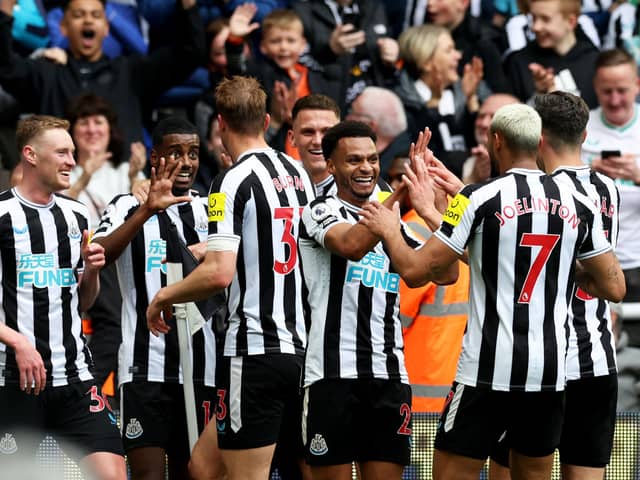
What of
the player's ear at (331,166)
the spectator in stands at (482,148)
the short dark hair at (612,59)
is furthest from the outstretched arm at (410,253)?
the short dark hair at (612,59)

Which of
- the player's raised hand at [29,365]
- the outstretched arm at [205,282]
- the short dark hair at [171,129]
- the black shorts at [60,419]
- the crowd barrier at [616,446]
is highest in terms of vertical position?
the short dark hair at [171,129]

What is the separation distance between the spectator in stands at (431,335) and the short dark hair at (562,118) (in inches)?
73.9

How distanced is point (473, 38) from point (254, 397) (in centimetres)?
665

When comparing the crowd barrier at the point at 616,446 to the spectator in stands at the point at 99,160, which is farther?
the spectator in stands at the point at 99,160

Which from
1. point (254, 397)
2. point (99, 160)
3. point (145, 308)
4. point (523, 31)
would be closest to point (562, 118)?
point (254, 397)

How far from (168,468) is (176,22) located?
4417mm

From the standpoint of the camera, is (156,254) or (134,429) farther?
(156,254)

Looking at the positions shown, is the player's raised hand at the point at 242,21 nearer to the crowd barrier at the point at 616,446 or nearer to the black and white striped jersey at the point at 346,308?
the crowd barrier at the point at 616,446

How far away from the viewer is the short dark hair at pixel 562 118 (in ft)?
21.1

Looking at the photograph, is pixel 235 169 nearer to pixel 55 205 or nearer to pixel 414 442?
pixel 55 205

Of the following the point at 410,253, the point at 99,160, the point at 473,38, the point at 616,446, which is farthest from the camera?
the point at 473,38

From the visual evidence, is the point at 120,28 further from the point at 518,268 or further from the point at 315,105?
the point at 518,268

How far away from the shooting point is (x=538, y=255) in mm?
6016

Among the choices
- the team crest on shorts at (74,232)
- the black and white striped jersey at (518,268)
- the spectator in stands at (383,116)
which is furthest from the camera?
the spectator in stands at (383,116)
